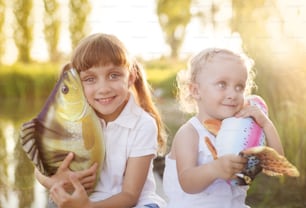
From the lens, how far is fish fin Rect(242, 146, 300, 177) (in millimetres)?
1456

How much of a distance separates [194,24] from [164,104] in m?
0.92

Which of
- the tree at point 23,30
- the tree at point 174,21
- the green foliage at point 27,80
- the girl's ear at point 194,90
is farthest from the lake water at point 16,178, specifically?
the girl's ear at point 194,90

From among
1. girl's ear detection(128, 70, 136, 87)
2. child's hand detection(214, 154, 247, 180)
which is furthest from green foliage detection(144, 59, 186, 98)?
child's hand detection(214, 154, 247, 180)

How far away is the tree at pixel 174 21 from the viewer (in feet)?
9.23

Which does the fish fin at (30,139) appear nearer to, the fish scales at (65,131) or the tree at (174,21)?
the fish scales at (65,131)

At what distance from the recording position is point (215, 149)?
1598 mm

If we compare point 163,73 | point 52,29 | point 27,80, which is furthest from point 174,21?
point 27,80

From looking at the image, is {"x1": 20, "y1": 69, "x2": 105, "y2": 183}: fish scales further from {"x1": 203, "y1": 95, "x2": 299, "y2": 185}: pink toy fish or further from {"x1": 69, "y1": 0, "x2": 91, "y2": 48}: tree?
{"x1": 69, "y1": 0, "x2": 91, "y2": 48}: tree

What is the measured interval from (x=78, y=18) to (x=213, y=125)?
1.26 metres

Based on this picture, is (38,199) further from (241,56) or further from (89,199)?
(241,56)

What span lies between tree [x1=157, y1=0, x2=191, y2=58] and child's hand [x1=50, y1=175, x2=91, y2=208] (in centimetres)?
123

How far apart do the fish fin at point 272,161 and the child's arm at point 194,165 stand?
38 millimetres

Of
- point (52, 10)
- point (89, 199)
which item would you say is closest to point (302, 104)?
point (52, 10)

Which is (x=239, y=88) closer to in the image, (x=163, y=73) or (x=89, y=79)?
(x=89, y=79)
